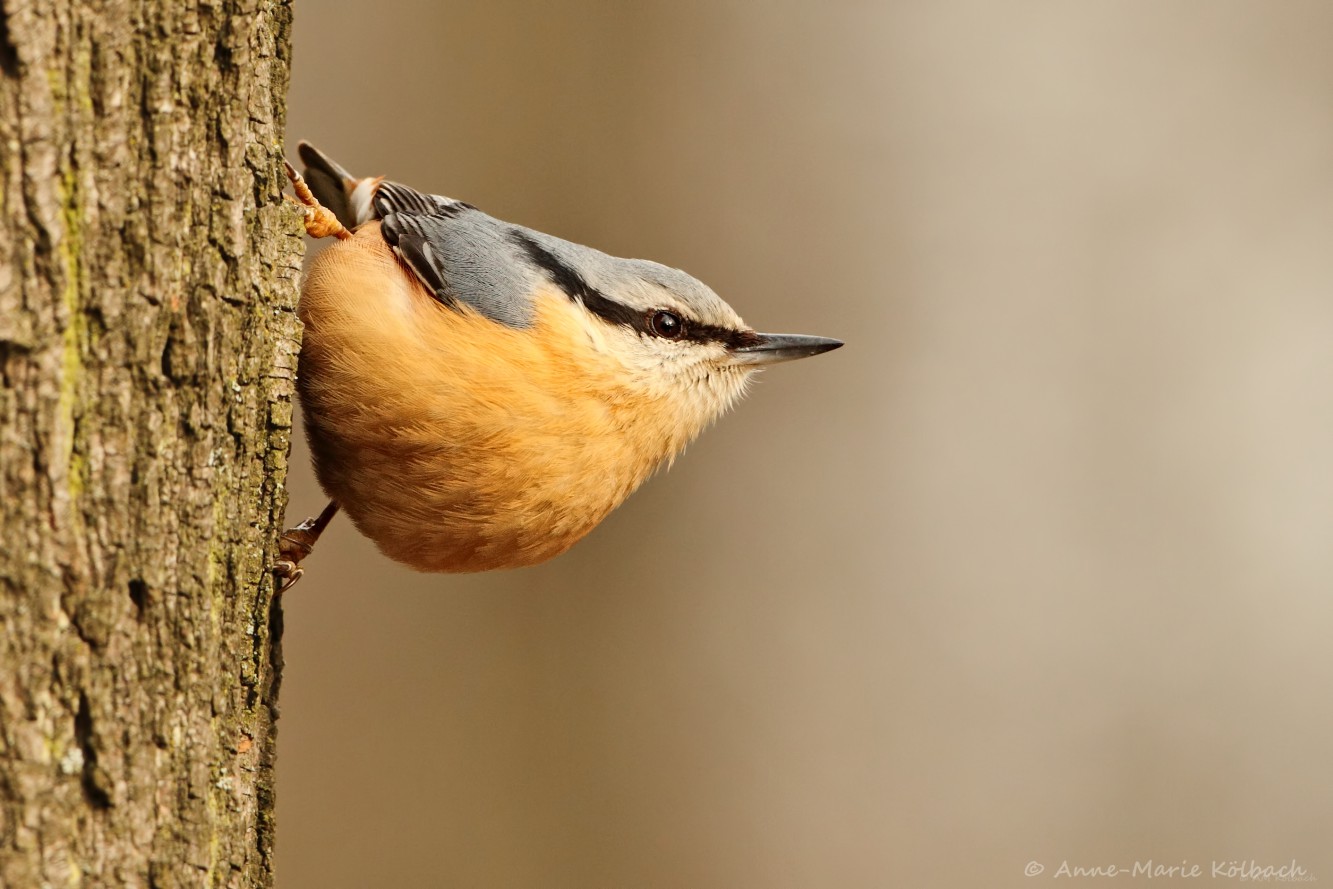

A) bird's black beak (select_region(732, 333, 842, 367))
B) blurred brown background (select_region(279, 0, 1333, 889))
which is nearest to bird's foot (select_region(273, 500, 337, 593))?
bird's black beak (select_region(732, 333, 842, 367))

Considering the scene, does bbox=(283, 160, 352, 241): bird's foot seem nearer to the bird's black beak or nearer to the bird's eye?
the bird's eye

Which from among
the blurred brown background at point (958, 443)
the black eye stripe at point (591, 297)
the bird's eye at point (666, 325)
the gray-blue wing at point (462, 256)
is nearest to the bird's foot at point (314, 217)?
the gray-blue wing at point (462, 256)

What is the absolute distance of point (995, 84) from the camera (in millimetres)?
4898

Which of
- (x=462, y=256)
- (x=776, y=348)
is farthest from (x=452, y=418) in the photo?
(x=776, y=348)

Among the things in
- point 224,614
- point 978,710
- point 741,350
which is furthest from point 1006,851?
point 224,614

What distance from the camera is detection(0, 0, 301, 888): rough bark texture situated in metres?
1.16

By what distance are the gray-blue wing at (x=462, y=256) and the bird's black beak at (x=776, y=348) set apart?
589 mm

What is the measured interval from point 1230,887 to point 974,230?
10.3 feet

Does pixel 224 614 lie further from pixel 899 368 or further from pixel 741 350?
pixel 899 368

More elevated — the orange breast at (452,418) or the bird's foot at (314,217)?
the bird's foot at (314,217)

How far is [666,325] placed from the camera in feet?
8.17

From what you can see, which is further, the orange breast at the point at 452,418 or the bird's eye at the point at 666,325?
the bird's eye at the point at 666,325

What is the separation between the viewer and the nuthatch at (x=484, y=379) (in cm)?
205

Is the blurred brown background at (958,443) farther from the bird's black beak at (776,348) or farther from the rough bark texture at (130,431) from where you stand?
the rough bark texture at (130,431)
